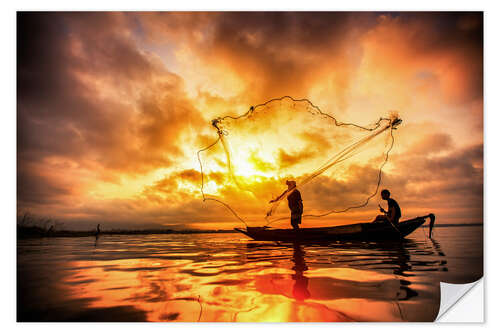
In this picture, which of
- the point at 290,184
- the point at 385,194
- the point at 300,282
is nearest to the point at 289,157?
the point at 290,184

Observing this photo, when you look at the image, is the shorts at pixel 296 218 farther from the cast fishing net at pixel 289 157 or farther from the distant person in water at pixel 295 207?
the cast fishing net at pixel 289 157

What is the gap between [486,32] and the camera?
5.36m

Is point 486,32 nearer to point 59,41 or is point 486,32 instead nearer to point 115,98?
point 115,98

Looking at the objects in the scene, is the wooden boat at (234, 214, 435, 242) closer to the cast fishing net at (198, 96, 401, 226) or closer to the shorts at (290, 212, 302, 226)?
the shorts at (290, 212, 302, 226)

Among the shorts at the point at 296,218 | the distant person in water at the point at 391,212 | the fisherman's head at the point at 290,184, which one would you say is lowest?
the shorts at the point at 296,218

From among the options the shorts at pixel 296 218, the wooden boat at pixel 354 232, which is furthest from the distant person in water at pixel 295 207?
the wooden boat at pixel 354 232

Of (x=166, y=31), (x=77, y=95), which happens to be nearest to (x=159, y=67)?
(x=166, y=31)

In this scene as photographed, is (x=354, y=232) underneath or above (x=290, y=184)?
underneath

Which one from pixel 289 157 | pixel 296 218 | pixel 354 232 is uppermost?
pixel 289 157
